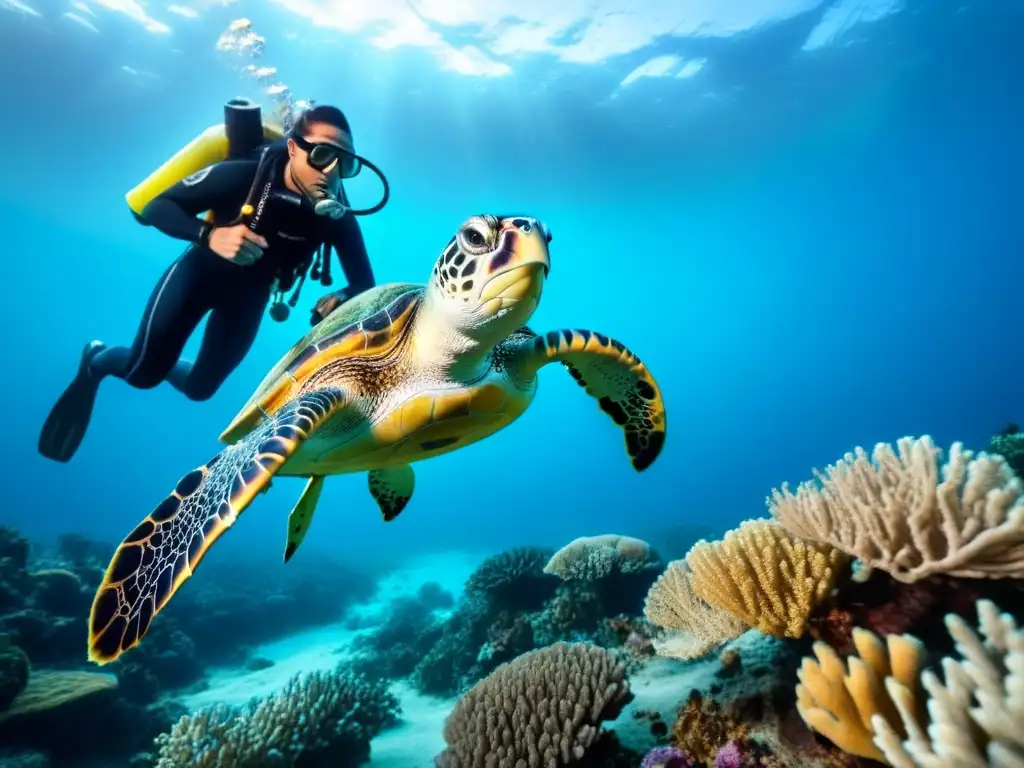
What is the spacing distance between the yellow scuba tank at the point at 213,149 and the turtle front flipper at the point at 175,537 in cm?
314

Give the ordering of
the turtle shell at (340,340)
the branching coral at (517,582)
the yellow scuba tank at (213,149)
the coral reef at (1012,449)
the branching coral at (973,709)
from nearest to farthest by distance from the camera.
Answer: the branching coral at (973,709) → the turtle shell at (340,340) → the yellow scuba tank at (213,149) → the coral reef at (1012,449) → the branching coral at (517,582)

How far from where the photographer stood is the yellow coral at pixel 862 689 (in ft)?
4.83

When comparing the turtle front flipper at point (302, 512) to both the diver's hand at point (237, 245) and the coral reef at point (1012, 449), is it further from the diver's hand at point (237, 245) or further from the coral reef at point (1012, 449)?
the coral reef at point (1012, 449)

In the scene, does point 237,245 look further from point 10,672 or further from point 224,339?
point 10,672

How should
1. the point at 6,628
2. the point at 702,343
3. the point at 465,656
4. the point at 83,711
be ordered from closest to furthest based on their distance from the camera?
the point at 83,711 < the point at 6,628 < the point at 465,656 < the point at 702,343

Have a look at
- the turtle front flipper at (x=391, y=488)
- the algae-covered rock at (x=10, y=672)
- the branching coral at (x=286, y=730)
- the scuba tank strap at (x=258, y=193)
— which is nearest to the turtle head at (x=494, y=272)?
the scuba tank strap at (x=258, y=193)

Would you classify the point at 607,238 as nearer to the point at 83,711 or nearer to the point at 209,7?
the point at 209,7

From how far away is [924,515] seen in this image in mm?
1944

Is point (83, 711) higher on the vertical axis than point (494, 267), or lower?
lower

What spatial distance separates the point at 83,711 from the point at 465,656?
14.6 feet

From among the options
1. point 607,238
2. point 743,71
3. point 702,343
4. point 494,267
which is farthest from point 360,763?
point 702,343

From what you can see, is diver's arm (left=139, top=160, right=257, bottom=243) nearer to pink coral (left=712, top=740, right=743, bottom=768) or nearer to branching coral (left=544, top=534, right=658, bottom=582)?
pink coral (left=712, top=740, right=743, bottom=768)

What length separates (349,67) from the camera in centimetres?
2038

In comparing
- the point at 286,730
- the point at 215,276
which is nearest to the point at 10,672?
the point at 286,730
